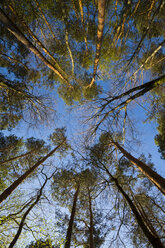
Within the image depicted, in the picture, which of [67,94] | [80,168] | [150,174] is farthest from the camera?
[80,168]


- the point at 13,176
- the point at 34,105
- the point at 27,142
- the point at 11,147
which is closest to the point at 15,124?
the point at 34,105

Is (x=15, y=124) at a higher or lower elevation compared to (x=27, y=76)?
lower

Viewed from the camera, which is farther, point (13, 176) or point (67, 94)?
point (13, 176)

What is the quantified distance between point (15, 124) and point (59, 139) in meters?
4.23

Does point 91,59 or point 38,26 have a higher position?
point 91,59

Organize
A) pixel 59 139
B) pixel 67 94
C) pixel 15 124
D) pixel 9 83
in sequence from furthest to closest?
pixel 59 139 < pixel 67 94 < pixel 15 124 < pixel 9 83

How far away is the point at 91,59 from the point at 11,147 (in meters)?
7.85

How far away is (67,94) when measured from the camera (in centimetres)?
703

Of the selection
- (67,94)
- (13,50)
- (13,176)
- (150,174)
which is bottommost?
(150,174)

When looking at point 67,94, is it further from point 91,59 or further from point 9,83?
point 9,83

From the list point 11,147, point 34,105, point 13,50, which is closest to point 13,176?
point 11,147

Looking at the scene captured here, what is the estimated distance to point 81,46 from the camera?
5516 mm

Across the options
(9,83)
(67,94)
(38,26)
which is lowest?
(9,83)

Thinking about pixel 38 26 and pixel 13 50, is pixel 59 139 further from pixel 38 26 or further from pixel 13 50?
pixel 38 26
